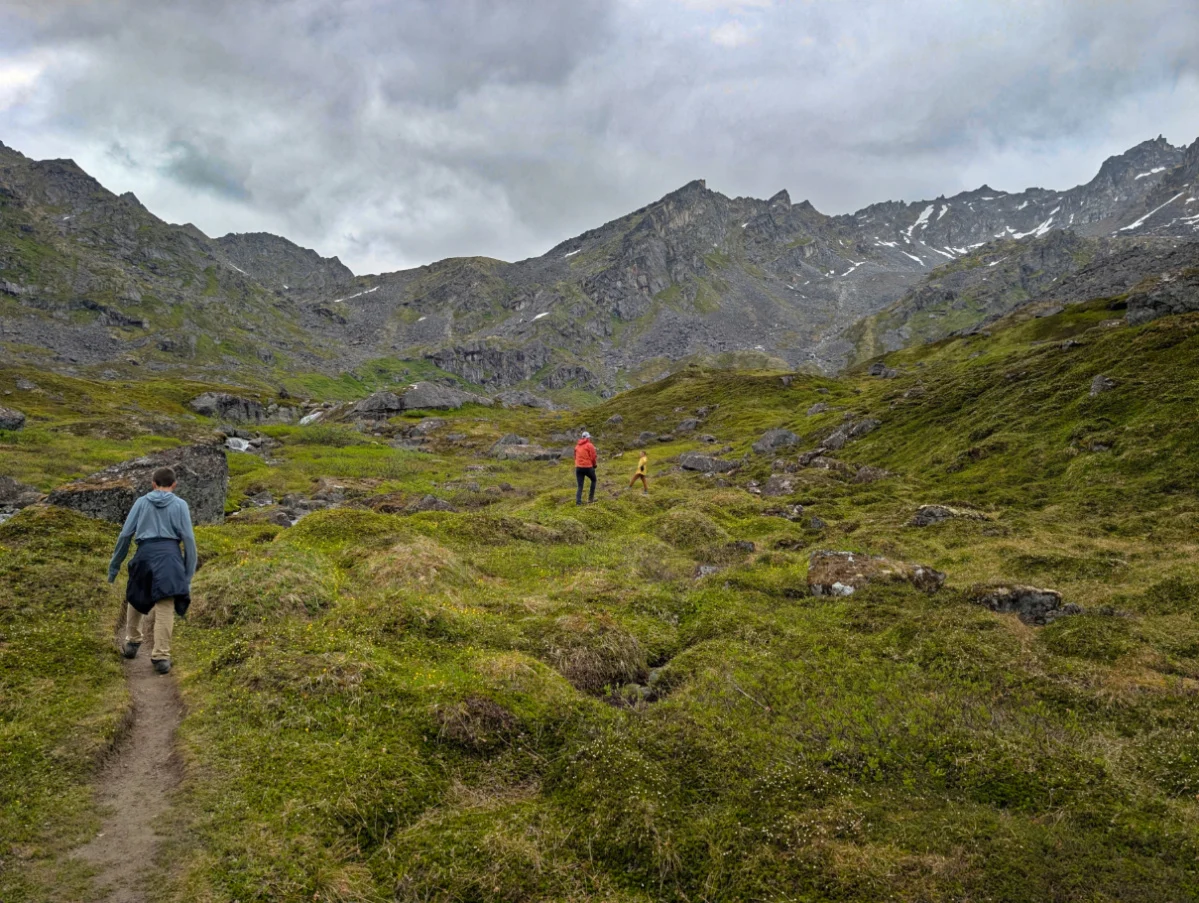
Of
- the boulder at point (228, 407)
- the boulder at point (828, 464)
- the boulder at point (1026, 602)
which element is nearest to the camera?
the boulder at point (1026, 602)

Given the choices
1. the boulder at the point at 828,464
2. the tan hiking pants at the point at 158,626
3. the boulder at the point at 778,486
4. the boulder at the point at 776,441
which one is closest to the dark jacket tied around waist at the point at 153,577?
the tan hiking pants at the point at 158,626

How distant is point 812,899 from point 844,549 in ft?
60.3

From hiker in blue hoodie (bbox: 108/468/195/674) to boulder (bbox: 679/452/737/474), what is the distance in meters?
44.4

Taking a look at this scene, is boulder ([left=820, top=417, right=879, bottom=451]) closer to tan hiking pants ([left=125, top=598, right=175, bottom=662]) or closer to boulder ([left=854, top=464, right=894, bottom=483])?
boulder ([left=854, top=464, right=894, bottom=483])

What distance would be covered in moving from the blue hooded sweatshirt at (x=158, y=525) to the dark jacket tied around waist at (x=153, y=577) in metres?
0.21

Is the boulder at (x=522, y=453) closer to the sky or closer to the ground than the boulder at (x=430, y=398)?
closer to the ground

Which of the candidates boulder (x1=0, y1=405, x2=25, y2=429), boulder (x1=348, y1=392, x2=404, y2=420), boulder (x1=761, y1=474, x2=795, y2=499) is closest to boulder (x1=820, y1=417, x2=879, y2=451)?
boulder (x1=761, y1=474, x2=795, y2=499)

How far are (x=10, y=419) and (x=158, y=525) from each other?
6764 cm

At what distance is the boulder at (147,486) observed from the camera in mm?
25031

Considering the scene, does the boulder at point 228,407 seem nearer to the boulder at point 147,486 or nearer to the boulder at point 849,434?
the boulder at point 147,486

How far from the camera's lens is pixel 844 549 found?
23875 millimetres

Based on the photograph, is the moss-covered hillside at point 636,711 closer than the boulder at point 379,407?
Yes

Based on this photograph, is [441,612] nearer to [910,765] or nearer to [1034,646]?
[910,765]

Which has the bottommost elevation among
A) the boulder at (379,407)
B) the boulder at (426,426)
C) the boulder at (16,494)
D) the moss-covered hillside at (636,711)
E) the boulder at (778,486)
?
the moss-covered hillside at (636,711)
